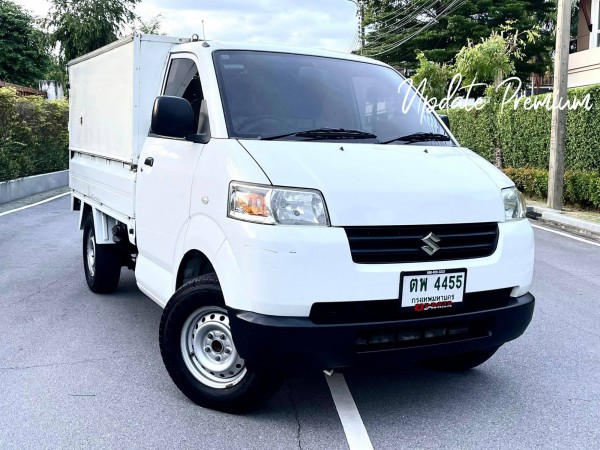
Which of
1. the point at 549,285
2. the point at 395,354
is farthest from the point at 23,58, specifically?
the point at 395,354

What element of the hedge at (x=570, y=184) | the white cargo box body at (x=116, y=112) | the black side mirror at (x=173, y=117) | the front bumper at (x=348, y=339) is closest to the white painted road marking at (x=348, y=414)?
the front bumper at (x=348, y=339)

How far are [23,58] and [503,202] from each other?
3897 centimetres

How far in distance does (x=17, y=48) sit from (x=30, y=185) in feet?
80.6

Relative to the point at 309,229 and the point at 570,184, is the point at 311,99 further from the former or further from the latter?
the point at 570,184

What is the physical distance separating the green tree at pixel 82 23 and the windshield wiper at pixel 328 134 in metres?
26.8

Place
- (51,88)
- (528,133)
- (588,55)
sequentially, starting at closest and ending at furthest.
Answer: (528,133)
(588,55)
(51,88)

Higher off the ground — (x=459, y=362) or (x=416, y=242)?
(x=416, y=242)

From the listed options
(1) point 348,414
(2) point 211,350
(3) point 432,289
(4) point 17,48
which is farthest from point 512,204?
(4) point 17,48

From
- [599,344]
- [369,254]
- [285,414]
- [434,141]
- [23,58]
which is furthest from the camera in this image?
[23,58]

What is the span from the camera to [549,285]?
289 inches

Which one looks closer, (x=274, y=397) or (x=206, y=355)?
(x=206, y=355)

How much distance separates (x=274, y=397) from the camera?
159 inches

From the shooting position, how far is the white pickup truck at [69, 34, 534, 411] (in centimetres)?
329

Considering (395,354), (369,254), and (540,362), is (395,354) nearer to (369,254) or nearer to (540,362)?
(369,254)
